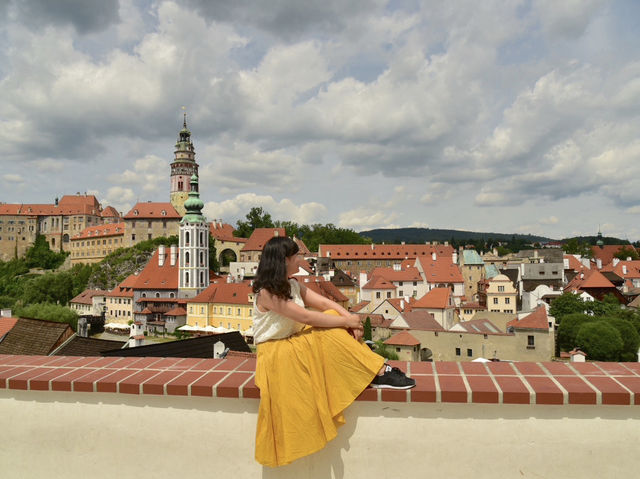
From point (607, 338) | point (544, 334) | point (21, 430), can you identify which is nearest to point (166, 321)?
point (544, 334)

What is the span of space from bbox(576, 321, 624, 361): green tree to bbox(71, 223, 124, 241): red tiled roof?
232 ft

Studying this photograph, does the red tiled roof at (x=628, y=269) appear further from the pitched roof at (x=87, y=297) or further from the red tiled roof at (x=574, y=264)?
the pitched roof at (x=87, y=297)

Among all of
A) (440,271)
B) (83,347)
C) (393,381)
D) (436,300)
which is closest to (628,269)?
(440,271)

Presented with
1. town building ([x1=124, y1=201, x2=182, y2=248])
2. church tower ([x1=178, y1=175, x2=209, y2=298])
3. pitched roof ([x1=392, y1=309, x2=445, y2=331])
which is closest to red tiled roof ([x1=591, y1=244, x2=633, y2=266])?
pitched roof ([x1=392, y1=309, x2=445, y2=331])

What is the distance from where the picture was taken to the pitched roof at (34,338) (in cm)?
1362

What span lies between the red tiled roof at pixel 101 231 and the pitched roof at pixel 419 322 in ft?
190

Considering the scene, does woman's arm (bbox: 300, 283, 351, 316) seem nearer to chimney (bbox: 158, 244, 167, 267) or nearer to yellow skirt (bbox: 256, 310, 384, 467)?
yellow skirt (bbox: 256, 310, 384, 467)

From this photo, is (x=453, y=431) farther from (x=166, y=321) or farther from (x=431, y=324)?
(x=166, y=321)

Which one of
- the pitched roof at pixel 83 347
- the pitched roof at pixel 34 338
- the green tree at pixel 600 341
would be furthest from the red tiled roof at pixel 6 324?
the green tree at pixel 600 341

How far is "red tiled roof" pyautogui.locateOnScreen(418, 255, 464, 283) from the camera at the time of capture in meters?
59.3

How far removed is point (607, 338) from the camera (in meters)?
30.4

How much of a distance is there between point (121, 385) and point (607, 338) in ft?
115

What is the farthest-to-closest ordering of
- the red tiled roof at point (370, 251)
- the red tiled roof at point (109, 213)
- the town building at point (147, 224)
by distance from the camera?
the red tiled roof at point (109, 213), the red tiled roof at point (370, 251), the town building at point (147, 224)

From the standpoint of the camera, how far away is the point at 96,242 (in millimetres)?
80250
